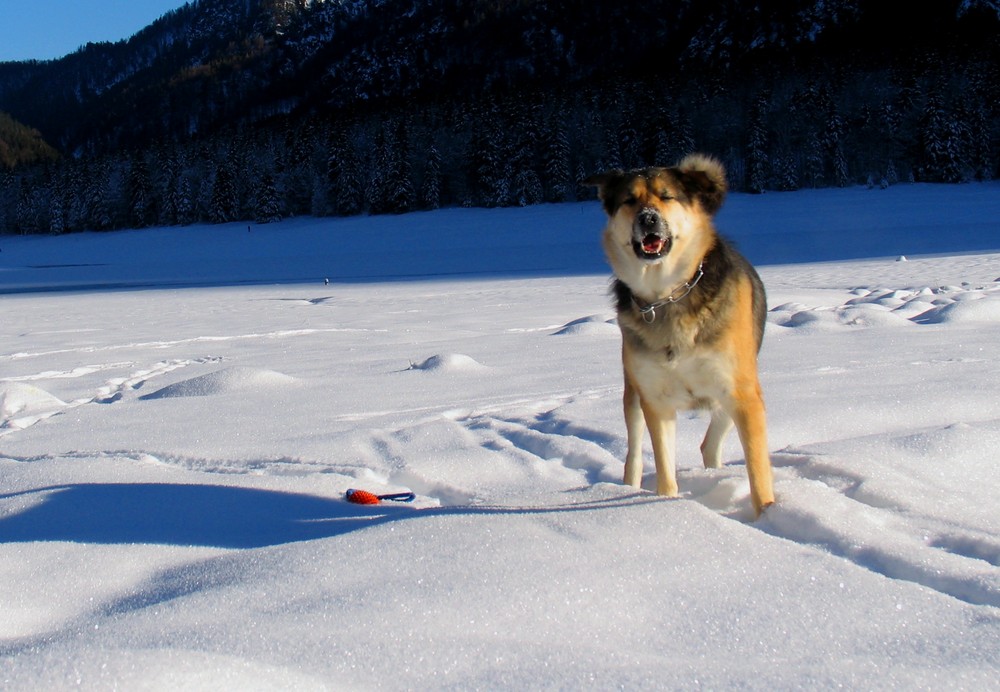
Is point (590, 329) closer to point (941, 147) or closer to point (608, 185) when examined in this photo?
point (608, 185)

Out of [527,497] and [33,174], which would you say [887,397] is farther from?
[33,174]

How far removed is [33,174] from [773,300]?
256 ft

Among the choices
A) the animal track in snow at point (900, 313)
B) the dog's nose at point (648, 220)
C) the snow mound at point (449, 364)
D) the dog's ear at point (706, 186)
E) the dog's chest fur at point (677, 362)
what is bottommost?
the animal track in snow at point (900, 313)

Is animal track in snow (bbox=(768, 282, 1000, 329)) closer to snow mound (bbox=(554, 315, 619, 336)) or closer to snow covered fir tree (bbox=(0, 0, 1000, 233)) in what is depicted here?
snow mound (bbox=(554, 315, 619, 336))

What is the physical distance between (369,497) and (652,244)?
1597 millimetres

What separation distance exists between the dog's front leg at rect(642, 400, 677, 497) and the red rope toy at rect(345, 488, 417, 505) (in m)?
1.09

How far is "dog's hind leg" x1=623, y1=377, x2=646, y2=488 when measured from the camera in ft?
Answer: 12.0

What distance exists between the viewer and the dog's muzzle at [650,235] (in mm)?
3307

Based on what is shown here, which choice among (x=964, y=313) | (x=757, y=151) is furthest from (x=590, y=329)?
(x=757, y=151)

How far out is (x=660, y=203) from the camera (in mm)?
3414

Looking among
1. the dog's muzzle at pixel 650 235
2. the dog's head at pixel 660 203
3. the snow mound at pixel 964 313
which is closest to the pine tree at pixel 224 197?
the snow mound at pixel 964 313

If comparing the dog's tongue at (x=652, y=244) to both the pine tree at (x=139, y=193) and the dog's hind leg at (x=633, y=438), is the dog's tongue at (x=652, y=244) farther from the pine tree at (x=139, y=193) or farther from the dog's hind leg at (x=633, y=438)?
the pine tree at (x=139, y=193)

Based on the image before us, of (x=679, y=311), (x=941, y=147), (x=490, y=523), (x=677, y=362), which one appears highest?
(x=941, y=147)

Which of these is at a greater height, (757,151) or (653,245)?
(757,151)
